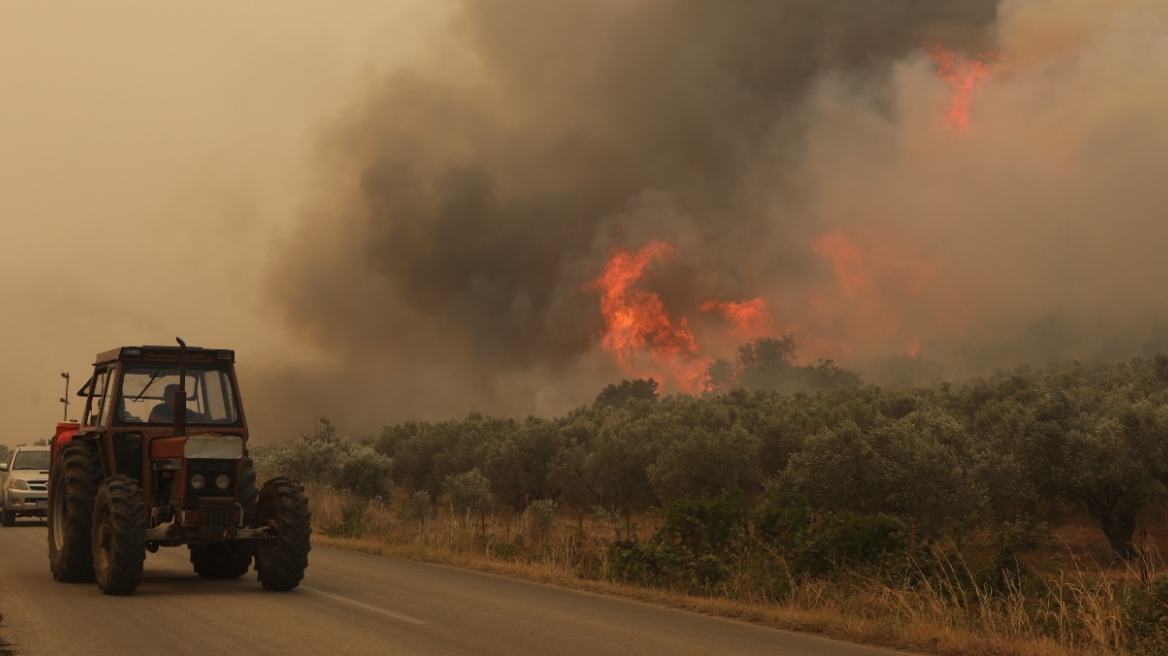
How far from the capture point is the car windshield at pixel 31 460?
2669 cm

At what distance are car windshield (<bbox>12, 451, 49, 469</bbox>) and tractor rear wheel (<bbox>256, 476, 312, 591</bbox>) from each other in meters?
17.0

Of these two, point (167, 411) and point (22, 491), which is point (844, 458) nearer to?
point (167, 411)

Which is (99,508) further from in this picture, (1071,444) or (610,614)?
(1071,444)

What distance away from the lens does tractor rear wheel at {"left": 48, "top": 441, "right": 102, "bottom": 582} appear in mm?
12859

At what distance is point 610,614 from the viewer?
11.6m

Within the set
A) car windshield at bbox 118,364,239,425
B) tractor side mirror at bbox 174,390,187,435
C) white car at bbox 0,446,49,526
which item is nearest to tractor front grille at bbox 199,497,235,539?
tractor side mirror at bbox 174,390,187,435

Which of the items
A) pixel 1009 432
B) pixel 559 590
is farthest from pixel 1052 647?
pixel 1009 432

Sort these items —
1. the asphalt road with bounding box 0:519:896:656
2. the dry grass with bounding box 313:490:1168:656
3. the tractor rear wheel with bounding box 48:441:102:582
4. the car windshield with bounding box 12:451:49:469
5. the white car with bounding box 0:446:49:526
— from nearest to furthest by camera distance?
1. the asphalt road with bounding box 0:519:896:656
2. the dry grass with bounding box 313:490:1168:656
3. the tractor rear wheel with bounding box 48:441:102:582
4. the white car with bounding box 0:446:49:526
5. the car windshield with bounding box 12:451:49:469

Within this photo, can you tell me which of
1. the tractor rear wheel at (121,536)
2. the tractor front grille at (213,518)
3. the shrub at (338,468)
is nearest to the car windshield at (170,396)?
the tractor rear wheel at (121,536)

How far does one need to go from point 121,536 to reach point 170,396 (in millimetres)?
2359

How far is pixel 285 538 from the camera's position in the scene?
1266 centimetres

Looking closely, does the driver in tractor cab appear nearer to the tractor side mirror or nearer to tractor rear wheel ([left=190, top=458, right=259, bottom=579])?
the tractor side mirror

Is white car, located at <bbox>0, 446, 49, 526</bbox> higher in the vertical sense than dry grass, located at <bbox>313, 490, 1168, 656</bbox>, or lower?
higher

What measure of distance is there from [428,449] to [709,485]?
2316 centimetres
